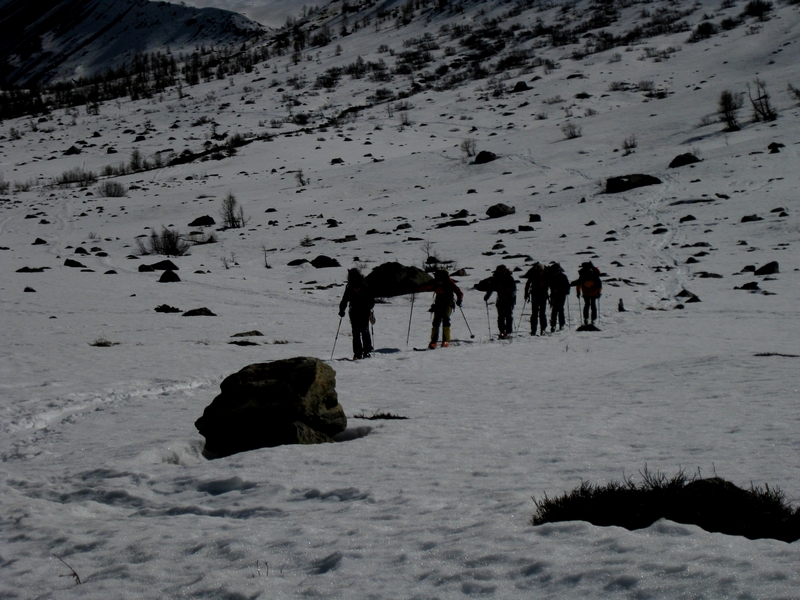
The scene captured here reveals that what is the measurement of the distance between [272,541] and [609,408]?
14.6 feet

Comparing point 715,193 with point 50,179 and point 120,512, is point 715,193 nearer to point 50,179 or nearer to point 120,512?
point 120,512

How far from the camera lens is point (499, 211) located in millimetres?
30000

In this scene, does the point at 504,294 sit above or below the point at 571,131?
below

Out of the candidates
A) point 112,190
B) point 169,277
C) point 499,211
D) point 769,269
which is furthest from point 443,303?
point 112,190

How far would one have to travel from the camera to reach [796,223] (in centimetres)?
2294

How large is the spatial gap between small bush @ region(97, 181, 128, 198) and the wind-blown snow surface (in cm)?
800

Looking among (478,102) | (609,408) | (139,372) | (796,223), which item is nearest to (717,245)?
(796,223)

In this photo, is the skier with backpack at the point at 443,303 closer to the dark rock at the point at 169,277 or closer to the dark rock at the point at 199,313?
the dark rock at the point at 199,313

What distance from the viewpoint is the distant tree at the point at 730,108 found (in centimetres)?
3825

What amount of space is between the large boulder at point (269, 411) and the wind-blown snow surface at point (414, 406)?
27cm

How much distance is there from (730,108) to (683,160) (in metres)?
9.30

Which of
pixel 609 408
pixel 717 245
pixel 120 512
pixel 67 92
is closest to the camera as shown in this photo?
pixel 120 512

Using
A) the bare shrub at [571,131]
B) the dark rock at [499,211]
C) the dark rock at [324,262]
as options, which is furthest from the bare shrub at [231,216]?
the bare shrub at [571,131]

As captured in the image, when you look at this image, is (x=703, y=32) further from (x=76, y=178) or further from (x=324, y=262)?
(x=76, y=178)
